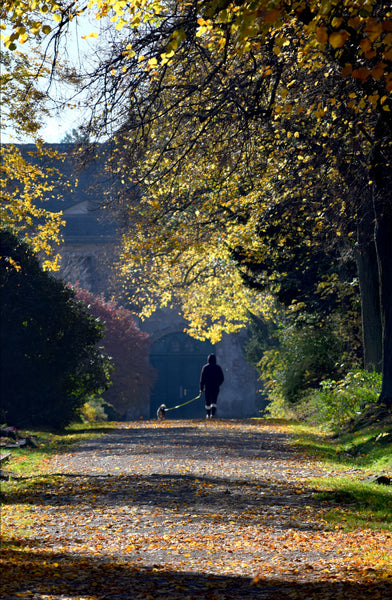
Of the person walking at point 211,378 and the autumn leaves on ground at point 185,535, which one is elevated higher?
the person walking at point 211,378

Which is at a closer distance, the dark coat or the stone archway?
the dark coat

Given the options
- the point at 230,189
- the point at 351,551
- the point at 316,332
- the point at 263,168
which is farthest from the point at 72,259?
the point at 351,551

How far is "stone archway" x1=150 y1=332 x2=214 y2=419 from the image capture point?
3884cm

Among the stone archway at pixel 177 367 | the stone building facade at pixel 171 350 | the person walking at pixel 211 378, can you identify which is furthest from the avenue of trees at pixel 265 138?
the stone archway at pixel 177 367

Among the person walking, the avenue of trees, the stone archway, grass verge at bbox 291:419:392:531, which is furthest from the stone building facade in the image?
grass verge at bbox 291:419:392:531

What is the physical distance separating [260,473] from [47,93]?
5.32 m

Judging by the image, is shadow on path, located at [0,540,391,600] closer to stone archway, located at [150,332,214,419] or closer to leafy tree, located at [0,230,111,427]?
leafy tree, located at [0,230,111,427]

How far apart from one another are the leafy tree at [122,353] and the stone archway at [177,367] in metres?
6.43

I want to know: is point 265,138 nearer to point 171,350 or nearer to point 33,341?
point 33,341

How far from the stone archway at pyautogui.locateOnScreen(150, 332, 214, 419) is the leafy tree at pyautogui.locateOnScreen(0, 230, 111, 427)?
69.7 feet

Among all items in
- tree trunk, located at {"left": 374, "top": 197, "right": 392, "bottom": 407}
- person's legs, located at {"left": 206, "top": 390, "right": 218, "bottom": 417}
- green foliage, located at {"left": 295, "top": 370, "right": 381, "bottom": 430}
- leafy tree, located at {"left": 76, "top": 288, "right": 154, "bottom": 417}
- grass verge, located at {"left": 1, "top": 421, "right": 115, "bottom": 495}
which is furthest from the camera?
leafy tree, located at {"left": 76, "top": 288, "right": 154, "bottom": 417}

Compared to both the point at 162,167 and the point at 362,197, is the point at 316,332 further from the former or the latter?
the point at 362,197

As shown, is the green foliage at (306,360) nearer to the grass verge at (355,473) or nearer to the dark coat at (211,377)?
the dark coat at (211,377)

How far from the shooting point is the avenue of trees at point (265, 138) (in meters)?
6.76
